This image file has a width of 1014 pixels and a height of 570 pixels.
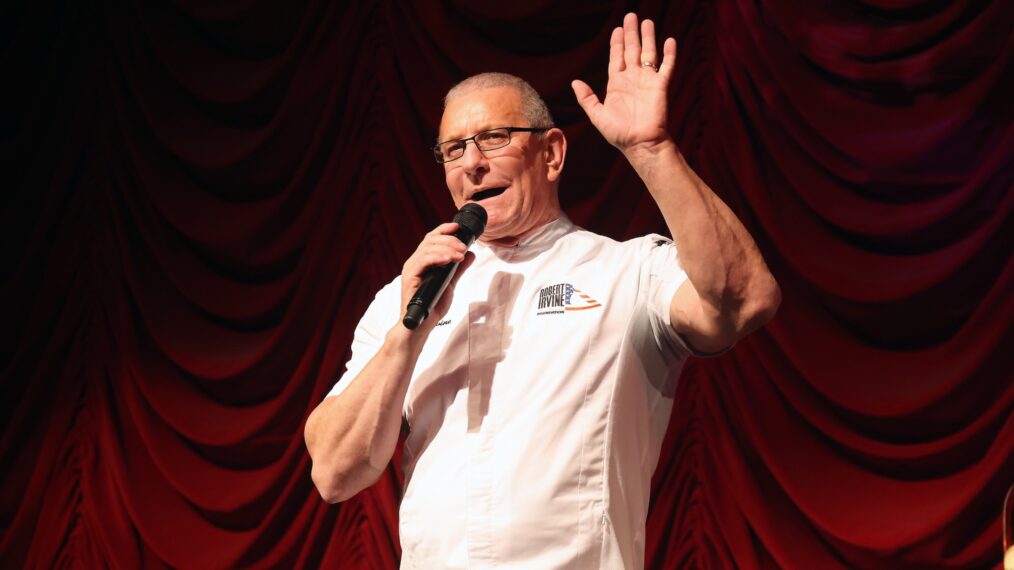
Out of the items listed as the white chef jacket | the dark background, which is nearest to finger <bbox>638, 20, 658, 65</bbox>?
the white chef jacket

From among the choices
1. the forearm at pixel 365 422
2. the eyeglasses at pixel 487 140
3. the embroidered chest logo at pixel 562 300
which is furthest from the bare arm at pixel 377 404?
the eyeglasses at pixel 487 140

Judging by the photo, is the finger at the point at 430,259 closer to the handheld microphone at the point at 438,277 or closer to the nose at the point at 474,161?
the handheld microphone at the point at 438,277

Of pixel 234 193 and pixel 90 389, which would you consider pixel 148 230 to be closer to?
pixel 234 193

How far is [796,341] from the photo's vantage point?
105 inches

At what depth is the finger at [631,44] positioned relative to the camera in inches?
64.0

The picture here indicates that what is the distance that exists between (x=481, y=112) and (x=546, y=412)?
1.92ft

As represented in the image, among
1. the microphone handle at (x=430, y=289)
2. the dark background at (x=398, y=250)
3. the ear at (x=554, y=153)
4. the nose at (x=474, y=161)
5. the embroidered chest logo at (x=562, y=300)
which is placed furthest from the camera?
the dark background at (x=398, y=250)

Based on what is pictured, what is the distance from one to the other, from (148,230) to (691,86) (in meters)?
1.87

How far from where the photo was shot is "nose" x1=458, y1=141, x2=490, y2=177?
72.3 inches

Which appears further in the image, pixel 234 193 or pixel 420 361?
pixel 234 193

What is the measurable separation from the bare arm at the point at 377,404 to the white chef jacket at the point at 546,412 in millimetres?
78

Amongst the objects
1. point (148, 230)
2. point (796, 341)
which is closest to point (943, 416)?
point (796, 341)

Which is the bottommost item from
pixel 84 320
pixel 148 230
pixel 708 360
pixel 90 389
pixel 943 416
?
pixel 943 416

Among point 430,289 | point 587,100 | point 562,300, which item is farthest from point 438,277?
point 587,100
